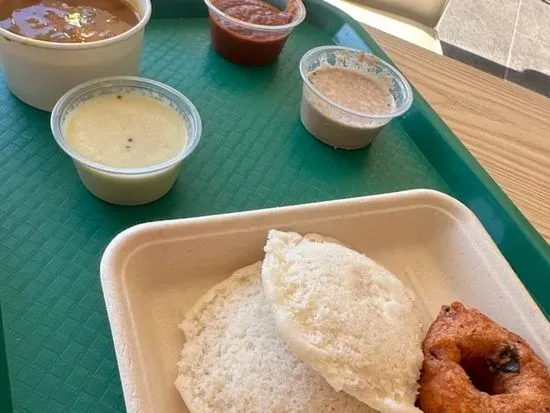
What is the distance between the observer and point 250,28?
54.9 inches

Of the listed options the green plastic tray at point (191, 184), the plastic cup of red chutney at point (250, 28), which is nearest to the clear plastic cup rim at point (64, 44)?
the green plastic tray at point (191, 184)

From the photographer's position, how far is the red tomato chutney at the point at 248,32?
55.2 inches

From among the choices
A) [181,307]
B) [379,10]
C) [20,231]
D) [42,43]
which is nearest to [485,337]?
[181,307]

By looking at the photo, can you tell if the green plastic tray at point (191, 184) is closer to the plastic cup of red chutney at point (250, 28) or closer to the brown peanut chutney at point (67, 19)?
the plastic cup of red chutney at point (250, 28)

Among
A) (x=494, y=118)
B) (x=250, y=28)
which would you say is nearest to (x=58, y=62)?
(x=250, y=28)

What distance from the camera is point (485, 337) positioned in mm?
904

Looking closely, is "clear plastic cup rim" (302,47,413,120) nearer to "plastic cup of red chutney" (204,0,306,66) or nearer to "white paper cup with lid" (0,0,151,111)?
"plastic cup of red chutney" (204,0,306,66)

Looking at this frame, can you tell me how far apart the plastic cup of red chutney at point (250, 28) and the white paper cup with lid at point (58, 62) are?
23cm

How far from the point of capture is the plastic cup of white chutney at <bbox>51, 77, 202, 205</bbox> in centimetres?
105

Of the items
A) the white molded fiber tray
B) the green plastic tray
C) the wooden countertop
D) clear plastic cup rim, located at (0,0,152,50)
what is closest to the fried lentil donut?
the white molded fiber tray

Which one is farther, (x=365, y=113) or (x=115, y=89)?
(x=365, y=113)

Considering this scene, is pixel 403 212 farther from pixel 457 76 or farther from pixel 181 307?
pixel 457 76

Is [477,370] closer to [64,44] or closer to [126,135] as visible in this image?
[126,135]

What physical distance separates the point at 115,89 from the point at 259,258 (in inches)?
16.0
